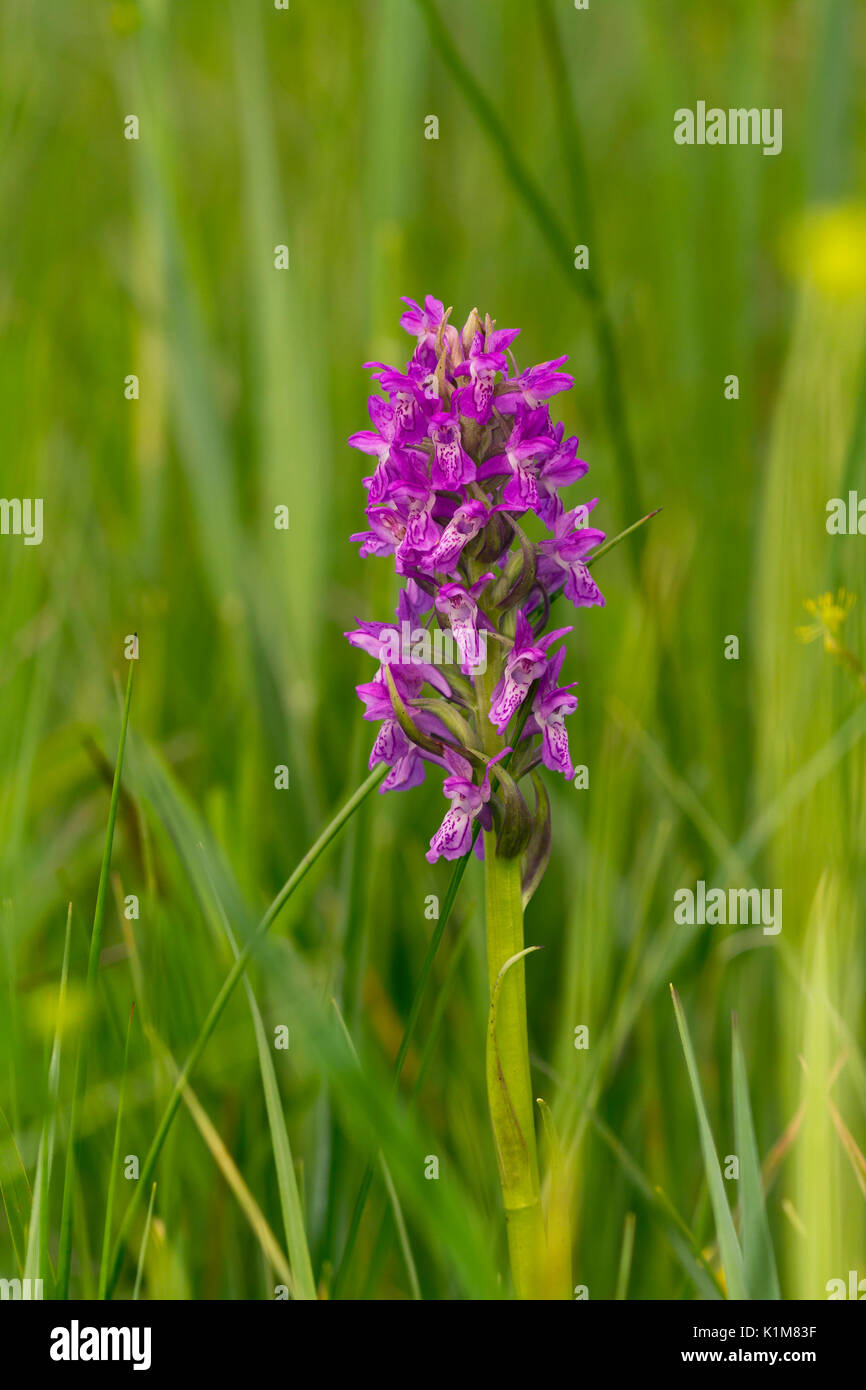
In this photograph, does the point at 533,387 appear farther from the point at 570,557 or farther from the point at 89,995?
the point at 89,995

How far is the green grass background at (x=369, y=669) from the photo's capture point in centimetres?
122

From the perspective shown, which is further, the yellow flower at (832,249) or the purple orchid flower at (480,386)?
the yellow flower at (832,249)

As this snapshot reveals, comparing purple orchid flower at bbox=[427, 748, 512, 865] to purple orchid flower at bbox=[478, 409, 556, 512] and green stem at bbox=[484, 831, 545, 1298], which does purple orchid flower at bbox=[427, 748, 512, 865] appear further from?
purple orchid flower at bbox=[478, 409, 556, 512]

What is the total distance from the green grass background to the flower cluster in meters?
0.21

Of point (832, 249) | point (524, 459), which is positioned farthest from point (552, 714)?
point (832, 249)

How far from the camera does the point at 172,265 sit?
2.05m

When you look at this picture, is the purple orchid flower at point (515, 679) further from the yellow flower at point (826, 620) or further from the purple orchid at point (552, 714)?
the yellow flower at point (826, 620)

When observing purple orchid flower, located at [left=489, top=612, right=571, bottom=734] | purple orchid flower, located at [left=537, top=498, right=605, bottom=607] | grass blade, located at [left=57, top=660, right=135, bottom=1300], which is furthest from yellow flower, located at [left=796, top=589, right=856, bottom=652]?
grass blade, located at [left=57, top=660, right=135, bottom=1300]

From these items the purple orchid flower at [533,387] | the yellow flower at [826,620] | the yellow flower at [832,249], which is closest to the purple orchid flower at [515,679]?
the purple orchid flower at [533,387]

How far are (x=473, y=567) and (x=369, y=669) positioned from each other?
0.78 metres

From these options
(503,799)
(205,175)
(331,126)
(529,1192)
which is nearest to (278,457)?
(331,126)

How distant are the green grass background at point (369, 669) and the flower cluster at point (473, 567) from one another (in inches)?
8.3

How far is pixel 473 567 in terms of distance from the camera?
94 centimetres

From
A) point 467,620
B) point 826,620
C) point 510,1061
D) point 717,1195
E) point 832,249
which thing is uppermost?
point 832,249
